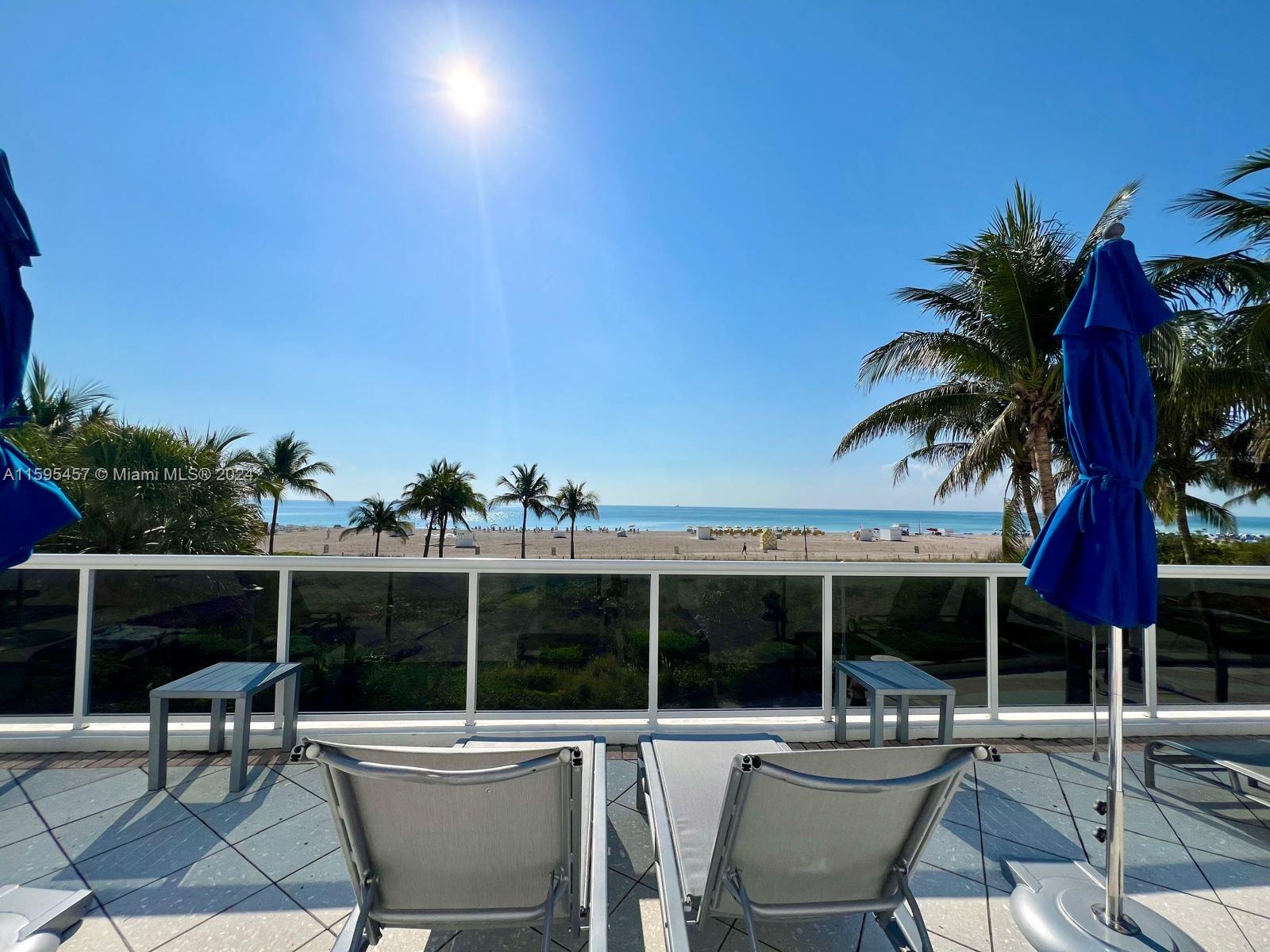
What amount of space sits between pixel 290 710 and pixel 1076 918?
3448 millimetres

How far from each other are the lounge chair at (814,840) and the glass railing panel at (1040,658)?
2.59 m

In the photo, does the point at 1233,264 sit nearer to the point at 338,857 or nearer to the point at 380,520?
the point at 338,857

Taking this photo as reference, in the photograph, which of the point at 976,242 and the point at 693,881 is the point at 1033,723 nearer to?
the point at 693,881

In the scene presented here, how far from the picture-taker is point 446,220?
10.4 metres

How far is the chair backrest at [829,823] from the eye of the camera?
123 cm

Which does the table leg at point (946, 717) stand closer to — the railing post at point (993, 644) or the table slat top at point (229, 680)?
the railing post at point (993, 644)

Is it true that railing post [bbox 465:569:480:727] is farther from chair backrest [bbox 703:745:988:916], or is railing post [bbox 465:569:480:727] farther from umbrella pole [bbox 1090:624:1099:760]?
umbrella pole [bbox 1090:624:1099:760]

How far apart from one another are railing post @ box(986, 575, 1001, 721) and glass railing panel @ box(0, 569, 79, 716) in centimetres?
550

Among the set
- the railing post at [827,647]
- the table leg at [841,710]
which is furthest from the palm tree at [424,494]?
the table leg at [841,710]

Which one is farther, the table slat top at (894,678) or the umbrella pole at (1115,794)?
the table slat top at (894,678)

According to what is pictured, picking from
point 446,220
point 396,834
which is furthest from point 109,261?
point 396,834

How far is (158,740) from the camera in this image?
2.49 meters

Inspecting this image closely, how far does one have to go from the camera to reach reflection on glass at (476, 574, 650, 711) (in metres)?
3.31

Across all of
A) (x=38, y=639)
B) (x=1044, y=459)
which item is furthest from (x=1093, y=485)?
(x=1044, y=459)
